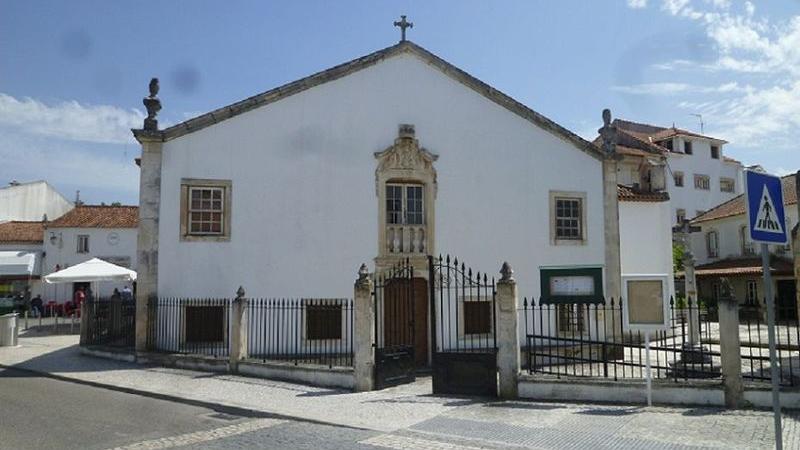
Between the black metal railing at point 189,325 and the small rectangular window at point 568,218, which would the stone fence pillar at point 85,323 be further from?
the small rectangular window at point 568,218

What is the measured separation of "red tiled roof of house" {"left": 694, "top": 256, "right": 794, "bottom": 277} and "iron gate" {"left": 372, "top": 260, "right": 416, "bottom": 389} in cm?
2043

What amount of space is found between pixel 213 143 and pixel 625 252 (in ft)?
50.9

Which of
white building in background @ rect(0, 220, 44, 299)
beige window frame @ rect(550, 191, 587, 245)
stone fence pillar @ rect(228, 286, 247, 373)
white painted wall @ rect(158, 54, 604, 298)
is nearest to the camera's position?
stone fence pillar @ rect(228, 286, 247, 373)

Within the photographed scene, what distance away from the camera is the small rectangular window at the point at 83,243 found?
4003 centimetres

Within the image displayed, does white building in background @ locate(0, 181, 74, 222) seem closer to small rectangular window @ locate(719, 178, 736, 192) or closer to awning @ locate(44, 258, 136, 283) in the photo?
awning @ locate(44, 258, 136, 283)

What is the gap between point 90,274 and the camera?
20.7 metres

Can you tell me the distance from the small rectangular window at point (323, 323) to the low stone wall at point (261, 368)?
108 inches

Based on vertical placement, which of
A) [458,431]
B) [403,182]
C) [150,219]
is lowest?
[458,431]

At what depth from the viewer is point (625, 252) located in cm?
2316

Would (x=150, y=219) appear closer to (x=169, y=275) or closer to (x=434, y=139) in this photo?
(x=169, y=275)

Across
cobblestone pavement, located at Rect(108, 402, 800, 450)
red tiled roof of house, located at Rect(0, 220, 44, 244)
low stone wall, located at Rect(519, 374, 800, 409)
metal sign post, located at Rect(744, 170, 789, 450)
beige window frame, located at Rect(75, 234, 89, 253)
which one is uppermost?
red tiled roof of house, located at Rect(0, 220, 44, 244)

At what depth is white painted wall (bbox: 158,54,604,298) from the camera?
615 inches

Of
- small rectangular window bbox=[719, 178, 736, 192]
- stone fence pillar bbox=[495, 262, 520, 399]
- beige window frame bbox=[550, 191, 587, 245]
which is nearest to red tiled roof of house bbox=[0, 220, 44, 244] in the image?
beige window frame bbox=[550, 191, 587, 245]

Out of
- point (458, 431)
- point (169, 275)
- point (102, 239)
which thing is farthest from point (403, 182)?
point (102, 239)
